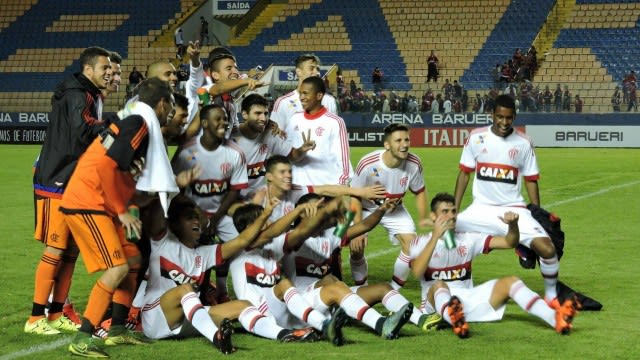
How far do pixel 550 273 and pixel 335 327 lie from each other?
246 centimetres

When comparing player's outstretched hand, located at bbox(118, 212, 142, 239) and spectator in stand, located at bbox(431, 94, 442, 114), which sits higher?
spectator in stand, located at bbox(431, 94, 442, 114)

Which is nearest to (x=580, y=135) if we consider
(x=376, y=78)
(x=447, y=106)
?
(x=447, y=106)

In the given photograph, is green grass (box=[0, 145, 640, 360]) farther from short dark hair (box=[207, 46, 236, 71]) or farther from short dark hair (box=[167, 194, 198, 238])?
short dark hair (box=[207, 46, 236, 71])

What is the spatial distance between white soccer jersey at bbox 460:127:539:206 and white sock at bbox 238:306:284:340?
2.70 meters

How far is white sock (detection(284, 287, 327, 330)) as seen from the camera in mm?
6980

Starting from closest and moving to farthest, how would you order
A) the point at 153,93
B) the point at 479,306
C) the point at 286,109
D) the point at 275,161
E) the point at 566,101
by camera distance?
the point at 153,93, the point at 479,306, the point at 275,161, the point at 286,109, the point at 566,101

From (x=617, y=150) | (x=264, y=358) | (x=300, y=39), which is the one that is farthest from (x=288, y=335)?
(x=300, y=39)

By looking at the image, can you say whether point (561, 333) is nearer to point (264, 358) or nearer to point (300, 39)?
point (264, 358)

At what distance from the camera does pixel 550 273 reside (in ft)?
27.4

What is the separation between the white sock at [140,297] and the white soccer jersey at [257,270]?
734 millimetres

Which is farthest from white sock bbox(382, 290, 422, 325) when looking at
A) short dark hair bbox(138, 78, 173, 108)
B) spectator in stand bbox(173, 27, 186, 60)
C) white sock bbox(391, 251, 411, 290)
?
spectator in stand bbox(173, 27, 186, 60)

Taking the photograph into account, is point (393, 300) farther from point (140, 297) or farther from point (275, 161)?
point (140, 297)

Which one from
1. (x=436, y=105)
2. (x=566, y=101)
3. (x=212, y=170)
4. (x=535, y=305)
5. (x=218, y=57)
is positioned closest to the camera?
(x=535, y=305)

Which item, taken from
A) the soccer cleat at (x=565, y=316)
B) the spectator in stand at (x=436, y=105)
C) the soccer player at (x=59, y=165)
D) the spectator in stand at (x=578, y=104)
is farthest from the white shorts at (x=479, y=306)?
the spectator in stand at (x=436, y=105)
